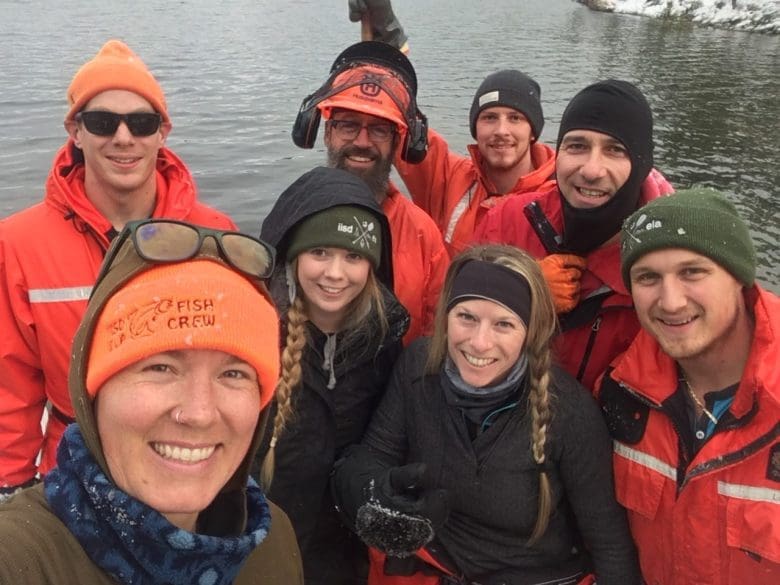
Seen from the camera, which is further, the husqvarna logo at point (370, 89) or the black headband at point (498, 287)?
the husqvarna logo at point (370, 89)

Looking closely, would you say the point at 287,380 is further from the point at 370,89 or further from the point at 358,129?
the point at 370,89

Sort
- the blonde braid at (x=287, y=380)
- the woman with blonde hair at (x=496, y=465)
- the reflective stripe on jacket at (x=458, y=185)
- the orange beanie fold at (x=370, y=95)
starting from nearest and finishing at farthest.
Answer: the woman with blonde hair at (x=496, y=465) < the blonde braid at (x=287, y=380) < the orange beanie fold at (x=370, y=95) < the reflective stripe on jacket at (x=458, y=185)

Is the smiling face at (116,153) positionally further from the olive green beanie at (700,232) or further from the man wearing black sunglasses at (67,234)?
the olive green beanie at (700,232)

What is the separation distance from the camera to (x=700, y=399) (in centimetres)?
280

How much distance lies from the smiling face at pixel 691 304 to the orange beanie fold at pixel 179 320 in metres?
1.66

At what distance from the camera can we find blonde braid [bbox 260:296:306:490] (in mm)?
3176

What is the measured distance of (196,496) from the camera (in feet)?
5.81

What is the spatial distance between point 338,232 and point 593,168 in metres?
1.29

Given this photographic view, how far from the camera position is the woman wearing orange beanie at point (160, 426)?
155 centimetres

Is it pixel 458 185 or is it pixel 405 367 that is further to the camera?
pixel 458 185

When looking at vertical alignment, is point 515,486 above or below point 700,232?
below

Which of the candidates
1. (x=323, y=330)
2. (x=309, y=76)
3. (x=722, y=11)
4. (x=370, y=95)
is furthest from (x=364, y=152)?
(x=722, y=11)

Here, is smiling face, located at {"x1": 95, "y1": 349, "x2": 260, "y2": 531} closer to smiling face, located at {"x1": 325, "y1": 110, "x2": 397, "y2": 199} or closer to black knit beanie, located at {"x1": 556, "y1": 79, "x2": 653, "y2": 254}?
black knit beanie, located at {"x1": 556, "y1": 79, "x2": 653, "y2": 254}

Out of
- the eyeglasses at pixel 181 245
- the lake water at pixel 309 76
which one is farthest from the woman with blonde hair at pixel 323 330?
the lake water at pixel 309 76
